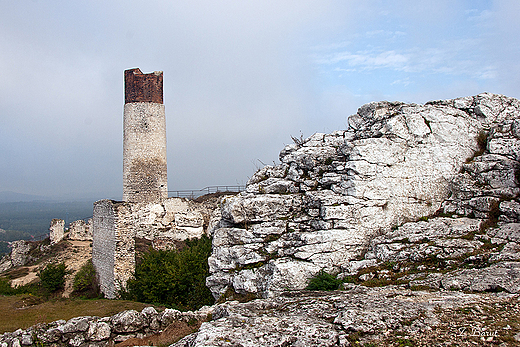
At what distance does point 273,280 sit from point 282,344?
3.83 m

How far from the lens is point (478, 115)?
12.4 m

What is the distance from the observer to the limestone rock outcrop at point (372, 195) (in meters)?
10.1

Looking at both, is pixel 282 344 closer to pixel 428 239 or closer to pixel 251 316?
pixel 251 316

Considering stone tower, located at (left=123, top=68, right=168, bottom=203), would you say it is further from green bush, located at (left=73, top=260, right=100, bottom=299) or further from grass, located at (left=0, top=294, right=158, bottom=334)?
grass, located at (left=0, top=294, right=158, bottom=334)

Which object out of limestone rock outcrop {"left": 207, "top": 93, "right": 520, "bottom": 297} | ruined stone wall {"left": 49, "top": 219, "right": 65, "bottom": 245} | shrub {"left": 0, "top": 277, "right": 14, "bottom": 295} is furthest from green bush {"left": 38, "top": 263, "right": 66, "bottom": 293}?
limestone rock outcrop {"left": 207, "top": 93, "right": 520, "bottom": 297}

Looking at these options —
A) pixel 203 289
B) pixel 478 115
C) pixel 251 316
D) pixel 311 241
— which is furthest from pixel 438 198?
pixel 203 289

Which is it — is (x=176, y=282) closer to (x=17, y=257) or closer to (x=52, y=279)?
(x=52, y=279)

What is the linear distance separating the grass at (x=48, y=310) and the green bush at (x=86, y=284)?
10.6ft

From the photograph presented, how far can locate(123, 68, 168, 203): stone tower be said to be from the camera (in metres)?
24.6

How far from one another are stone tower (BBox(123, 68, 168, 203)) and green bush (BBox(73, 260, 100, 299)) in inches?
235

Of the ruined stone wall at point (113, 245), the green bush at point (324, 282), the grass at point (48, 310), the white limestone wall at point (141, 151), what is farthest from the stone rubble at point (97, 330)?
the white limestone wall at point (141, 151)

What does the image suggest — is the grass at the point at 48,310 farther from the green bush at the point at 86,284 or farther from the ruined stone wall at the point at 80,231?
the ruined stone wall at the point at 80,231

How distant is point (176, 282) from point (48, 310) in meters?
5.08

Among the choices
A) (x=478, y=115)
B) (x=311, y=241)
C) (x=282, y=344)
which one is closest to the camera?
(x=282, y=344)
